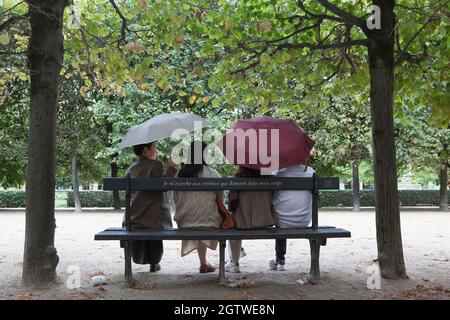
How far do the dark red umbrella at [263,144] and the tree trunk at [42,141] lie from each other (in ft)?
7.00

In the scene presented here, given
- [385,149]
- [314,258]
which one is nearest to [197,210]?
[314,258]

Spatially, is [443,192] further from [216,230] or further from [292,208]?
[216,230]

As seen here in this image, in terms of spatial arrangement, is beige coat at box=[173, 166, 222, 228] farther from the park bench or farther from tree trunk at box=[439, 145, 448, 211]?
tree trunk at box=[439, 145, 448, 211]

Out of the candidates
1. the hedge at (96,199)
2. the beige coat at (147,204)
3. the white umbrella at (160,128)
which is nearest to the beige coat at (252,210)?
the beige coat at (147,204)

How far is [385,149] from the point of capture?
22.1ft

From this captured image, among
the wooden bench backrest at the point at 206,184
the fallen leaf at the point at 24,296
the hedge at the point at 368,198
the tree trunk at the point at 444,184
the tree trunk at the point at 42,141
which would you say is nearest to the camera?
the fallen leaf at the point at 24,296

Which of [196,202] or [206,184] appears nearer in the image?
[206,184]

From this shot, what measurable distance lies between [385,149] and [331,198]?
2589 cm

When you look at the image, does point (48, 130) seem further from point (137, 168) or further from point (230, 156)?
point (230, 156)

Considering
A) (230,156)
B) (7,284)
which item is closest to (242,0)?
(230,156)

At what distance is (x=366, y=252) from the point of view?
9.58 metres

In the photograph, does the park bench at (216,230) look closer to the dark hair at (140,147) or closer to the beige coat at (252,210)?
the beige coat at (252,210)

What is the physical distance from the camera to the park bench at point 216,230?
233 inches

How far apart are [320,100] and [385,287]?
4.63 metres
